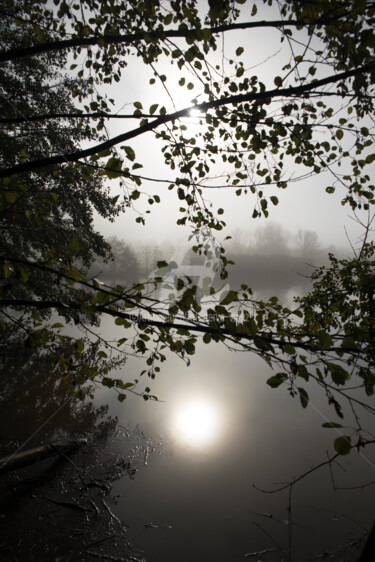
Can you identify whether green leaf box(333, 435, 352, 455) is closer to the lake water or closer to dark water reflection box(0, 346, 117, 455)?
the lake water

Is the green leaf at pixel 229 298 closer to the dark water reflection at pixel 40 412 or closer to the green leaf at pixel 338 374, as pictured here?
the green leaf at pixel 338 374

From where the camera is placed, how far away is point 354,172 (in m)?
2.75

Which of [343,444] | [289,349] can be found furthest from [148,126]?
[343,444]

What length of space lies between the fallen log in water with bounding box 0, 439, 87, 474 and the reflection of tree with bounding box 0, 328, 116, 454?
33.3 inches

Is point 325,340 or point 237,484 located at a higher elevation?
point 237,484

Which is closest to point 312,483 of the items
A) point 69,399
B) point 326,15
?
point 69,399

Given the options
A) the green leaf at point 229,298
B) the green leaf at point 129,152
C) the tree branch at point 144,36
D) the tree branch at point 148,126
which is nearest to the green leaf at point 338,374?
the green leaf at point 229,298

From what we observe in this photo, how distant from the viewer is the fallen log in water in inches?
238

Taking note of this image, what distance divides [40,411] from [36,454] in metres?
3.03

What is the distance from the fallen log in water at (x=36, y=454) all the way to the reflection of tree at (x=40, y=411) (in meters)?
0.85

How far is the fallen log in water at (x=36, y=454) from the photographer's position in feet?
19.8

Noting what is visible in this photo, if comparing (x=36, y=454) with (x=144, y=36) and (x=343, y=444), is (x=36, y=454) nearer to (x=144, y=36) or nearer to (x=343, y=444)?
(x=343, y=444)

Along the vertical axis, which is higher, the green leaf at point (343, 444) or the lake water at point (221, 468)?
the lake water at point (221, 468)

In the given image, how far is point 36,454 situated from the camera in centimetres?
664
